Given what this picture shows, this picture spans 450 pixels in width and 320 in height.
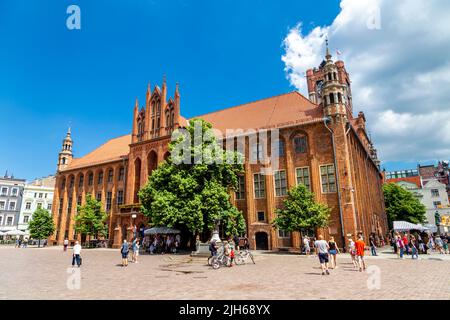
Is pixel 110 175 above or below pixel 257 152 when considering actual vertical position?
above

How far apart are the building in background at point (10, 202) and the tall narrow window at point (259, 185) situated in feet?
206

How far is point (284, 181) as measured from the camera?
31391 mm

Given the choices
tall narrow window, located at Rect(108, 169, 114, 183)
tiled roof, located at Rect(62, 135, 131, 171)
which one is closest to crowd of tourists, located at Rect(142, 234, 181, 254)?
tall narrow window, located at Rect(108, 169, 114, 183)

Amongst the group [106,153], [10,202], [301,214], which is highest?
[106,153]

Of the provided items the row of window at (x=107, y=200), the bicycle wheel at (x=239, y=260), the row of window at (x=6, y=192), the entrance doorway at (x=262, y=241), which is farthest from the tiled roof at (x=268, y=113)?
the row of window at (x=6, y=192)

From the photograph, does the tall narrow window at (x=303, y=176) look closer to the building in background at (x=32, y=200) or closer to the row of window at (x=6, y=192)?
the building in background at (x=32, y=200)

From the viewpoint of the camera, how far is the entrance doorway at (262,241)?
30.5 metres

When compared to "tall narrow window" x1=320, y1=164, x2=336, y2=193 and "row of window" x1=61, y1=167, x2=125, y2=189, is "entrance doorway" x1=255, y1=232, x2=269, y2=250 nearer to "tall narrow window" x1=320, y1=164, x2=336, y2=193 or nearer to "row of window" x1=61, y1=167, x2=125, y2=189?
"tall narrow window" x1=320, y1=164, x2=336, y2=193

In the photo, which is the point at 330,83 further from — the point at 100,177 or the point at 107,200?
the point at 100,177

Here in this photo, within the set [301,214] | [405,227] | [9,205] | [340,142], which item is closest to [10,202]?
[9,205]

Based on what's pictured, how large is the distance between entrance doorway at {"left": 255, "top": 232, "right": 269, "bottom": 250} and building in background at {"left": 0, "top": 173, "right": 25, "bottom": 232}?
A: 62.7 meters

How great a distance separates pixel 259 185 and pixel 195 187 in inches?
372
